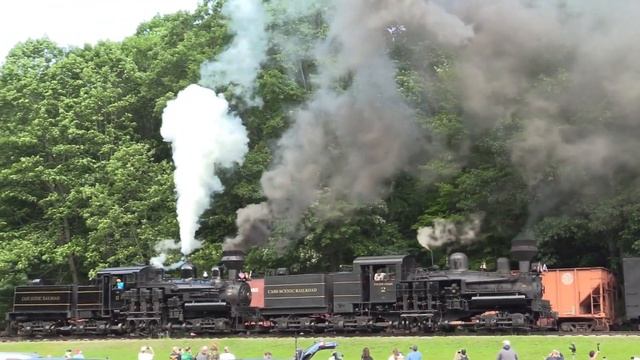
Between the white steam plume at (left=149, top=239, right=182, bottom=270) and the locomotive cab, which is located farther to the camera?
the white steam plume at (left=149, top=239, right=182, bottom=270)

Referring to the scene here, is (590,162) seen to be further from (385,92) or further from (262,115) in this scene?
(262,115)

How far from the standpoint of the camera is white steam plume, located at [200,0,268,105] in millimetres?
39875

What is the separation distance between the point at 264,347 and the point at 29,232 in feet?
77.9

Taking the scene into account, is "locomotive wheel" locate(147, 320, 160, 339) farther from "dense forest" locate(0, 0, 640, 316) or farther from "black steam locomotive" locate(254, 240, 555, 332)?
"dense forest" locate(0, 0, 640, 316)

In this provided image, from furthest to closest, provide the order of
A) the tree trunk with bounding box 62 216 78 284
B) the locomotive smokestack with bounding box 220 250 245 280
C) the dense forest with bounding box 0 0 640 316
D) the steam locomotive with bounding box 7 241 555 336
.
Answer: the tree trunk with bounding box 62 216 78 284, the locomotive smokestack with bounding box 220 250 245 280, the dense forest with bounding box 0 0 640 316, the steam locomotive with bounding box 7 241 555 336

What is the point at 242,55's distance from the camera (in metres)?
40.6

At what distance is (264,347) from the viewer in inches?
1067

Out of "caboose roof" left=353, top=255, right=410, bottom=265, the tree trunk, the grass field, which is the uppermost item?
the tree trunk

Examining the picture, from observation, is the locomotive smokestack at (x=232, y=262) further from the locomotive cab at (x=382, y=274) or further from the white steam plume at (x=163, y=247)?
the white steam plume at (x=163, y=247)

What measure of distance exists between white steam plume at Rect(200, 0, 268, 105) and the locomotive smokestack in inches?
405

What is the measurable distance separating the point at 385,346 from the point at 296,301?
20.8ft

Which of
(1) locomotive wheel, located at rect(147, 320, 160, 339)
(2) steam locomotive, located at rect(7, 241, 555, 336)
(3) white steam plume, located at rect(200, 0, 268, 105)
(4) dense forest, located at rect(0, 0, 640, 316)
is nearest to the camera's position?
(2) steam locomotive, located at rect(7, 241, 555, 336)

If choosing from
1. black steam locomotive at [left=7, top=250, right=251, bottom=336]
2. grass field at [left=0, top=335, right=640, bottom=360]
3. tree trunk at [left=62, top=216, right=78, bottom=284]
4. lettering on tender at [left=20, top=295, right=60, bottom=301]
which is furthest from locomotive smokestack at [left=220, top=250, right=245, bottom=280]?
tree trunk at [left=62, top=216, right=78, bottom=284]

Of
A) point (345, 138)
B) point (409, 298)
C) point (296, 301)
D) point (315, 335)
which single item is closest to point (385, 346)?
point (409, 298)
